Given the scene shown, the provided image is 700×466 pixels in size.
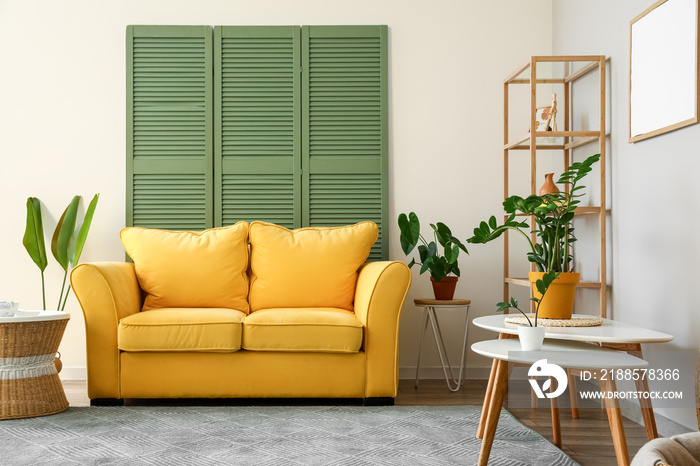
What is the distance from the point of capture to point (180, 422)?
2836mm

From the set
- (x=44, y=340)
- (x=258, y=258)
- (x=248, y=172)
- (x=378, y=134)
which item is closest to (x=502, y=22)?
(x=378, y=134)

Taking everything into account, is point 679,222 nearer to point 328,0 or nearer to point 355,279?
point 355,279

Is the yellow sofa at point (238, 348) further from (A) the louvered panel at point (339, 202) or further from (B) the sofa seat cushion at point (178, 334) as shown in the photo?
(A) the louvered panel at point (339, 202)

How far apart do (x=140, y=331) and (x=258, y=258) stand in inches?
32.1

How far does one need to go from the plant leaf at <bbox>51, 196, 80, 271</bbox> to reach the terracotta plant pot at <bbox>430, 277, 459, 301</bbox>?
217 centimetres

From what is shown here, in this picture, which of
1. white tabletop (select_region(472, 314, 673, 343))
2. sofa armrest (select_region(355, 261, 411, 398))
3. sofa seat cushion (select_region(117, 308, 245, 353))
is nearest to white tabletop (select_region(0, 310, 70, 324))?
sofa seat cushion (select_region(117, 308, 245, 353))

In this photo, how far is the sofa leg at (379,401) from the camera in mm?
3193

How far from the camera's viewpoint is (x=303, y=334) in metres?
3.12

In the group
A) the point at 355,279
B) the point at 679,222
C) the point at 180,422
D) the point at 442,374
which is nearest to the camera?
the point at 679,222

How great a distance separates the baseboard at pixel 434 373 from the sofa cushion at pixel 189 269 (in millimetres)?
1103

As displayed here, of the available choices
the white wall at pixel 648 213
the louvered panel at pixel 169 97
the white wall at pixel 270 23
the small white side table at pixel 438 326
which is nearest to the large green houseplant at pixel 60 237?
the white wall at pixel 270 23

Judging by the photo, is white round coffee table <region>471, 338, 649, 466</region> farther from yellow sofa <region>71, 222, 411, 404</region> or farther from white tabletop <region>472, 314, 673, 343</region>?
A: yellow sofa <region>71, 222, 411, 404</region>

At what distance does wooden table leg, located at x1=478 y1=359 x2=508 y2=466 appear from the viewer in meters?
2.04

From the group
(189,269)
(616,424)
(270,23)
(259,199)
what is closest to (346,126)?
(259,199)
